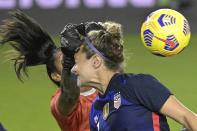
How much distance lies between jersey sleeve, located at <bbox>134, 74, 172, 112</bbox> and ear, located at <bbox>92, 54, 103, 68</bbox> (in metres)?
0.38

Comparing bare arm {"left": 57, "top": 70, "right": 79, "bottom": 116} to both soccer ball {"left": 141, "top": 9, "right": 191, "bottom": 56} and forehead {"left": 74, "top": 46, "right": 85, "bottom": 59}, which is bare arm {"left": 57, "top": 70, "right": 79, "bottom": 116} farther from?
soccer ball {"left": 141, "top": 9, "right": 191, "bottom": 56}

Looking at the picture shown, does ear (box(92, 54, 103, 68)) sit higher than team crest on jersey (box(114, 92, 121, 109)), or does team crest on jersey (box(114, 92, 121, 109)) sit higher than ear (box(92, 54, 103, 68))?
ear (box(92, 54, 103, 68))

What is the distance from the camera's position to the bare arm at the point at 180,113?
3.12 m

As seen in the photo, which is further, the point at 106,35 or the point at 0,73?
the point at 0,73

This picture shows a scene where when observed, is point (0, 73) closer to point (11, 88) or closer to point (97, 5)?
point (11, 88)

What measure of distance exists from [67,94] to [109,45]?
742 millimetres

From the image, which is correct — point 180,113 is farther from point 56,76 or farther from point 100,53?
point 56,76

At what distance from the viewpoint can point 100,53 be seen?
351 cm

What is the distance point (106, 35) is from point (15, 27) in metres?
1.50

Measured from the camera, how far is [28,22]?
15.8 feet

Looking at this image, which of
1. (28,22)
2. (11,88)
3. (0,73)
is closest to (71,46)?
(28,22)

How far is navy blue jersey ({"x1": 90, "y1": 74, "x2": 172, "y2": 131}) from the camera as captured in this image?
3.20m

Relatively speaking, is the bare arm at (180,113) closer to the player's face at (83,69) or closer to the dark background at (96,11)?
the player's face at (83,69)

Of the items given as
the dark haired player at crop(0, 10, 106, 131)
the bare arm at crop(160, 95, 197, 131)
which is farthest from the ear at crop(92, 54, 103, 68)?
the dark haired player at crop(0, 10, 106, 131)
